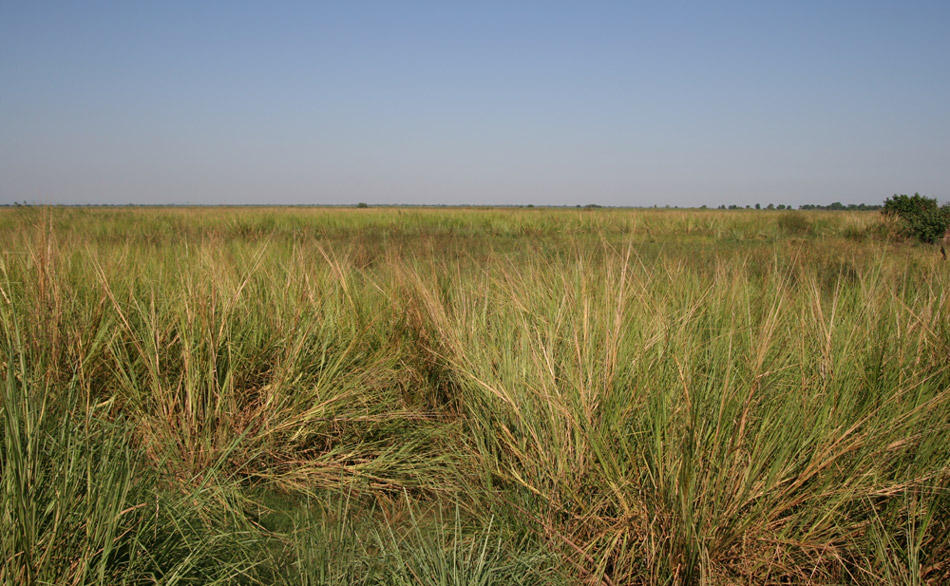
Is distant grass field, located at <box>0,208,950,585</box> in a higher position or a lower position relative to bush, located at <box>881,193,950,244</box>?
lower

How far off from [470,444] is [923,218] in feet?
46.8

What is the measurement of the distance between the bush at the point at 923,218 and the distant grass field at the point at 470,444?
36.5ft

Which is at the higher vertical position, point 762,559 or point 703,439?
point 703,439

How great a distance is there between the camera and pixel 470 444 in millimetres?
2393

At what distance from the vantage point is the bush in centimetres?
1137

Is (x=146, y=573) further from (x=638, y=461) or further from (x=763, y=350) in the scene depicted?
(x=763, y=350)

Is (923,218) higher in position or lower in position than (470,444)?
higher

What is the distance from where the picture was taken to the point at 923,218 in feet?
39.9

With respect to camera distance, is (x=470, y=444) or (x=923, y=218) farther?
(x=923, y=218)

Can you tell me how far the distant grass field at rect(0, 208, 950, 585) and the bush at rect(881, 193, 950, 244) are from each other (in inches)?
437

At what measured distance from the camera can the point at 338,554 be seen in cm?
142

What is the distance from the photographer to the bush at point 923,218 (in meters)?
11.4

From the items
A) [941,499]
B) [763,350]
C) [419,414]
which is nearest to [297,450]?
[419,414]

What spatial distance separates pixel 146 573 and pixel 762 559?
1.60 meters
